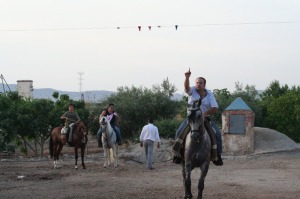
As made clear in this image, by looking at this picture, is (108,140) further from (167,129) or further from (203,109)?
(167,129)

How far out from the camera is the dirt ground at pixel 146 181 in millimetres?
13148

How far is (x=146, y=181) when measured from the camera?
16.3 m

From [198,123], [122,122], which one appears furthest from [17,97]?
[198,123]

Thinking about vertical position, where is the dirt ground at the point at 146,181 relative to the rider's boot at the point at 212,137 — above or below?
below

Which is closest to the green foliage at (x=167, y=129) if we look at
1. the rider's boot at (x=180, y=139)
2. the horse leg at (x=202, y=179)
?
the rider's boot at (x=180, y=139)

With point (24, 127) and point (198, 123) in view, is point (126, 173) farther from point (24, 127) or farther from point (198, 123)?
point (24, 127)

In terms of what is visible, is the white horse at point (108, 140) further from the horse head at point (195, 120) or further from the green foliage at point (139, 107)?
the green foliage at point (139, 107)

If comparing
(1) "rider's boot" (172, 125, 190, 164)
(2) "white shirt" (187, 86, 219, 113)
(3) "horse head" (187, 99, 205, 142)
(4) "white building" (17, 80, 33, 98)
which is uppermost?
(4) "white building" (17, 80, 33, 98)

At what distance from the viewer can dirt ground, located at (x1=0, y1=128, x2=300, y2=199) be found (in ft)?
43.1

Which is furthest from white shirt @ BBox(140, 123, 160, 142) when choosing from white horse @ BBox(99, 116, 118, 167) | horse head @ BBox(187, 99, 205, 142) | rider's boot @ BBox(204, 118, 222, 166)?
horse head @ BBox(187, 99, 205, 142)

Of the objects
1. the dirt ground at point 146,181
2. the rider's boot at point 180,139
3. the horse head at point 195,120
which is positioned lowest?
the dirt ground at point 146,181

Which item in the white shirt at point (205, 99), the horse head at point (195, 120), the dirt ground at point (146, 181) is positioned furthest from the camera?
the dirt ground at point (146, 181)

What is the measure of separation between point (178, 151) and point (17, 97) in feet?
66.0

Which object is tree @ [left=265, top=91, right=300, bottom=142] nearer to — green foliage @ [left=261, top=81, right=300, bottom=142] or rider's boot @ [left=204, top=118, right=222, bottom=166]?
green foliage @ [left=261, top=81, right=300, bottom=142]
